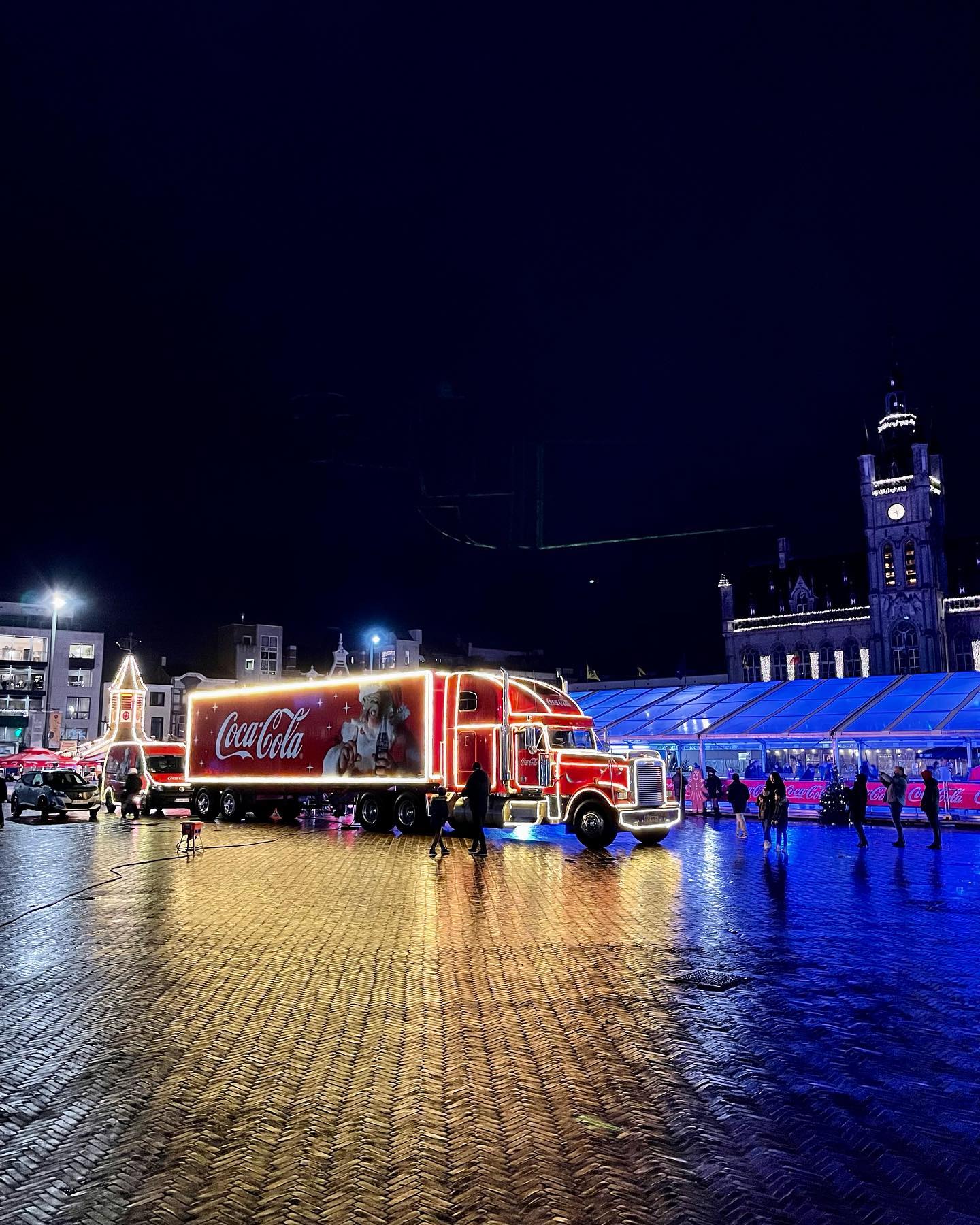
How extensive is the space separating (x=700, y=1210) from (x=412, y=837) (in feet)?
70.5

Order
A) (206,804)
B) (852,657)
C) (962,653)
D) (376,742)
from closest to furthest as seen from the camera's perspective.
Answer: (376,742) → (206,804) → (962,653) → (852,657)

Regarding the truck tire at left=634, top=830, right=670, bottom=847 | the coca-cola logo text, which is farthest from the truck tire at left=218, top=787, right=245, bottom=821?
the truck tire at left=634, top=830, right=670, bottom=847

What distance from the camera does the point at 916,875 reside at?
17.5m

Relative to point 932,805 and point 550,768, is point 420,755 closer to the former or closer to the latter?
point 550,768

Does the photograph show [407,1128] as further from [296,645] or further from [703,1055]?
[296,645]

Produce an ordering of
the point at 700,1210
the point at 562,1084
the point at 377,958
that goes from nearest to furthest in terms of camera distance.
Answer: the point at 700,1210, the point at 562,1084, the point at 377,958

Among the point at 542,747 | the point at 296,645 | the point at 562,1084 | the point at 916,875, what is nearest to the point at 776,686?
the point at 542,747

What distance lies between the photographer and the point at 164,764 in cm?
3750

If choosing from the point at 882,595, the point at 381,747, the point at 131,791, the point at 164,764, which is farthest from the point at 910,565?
the point at 131,791

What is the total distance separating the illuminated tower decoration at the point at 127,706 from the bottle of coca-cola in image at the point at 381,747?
22.5 metres

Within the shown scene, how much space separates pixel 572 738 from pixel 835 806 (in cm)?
1280

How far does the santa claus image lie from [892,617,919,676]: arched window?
219 ft

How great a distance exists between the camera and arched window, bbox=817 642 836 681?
87.3 metres

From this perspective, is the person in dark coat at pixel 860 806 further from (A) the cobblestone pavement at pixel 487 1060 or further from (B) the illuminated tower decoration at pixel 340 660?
(B) the illuminated tower decoration at pixel 340 660
